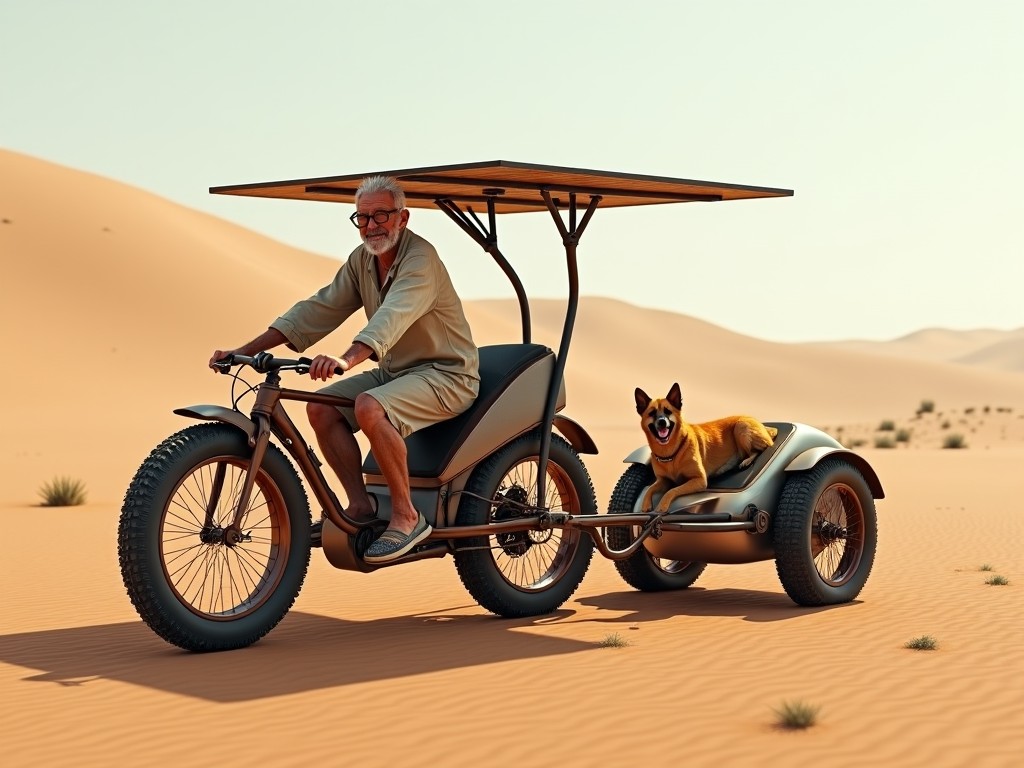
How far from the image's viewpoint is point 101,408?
4666 cm

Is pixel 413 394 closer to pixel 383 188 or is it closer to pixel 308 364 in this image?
pixel 308 364

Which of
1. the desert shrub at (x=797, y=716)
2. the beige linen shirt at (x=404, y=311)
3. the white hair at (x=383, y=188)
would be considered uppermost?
the white hair at (x=383, y=188)

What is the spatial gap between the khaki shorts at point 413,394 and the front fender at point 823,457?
259cm

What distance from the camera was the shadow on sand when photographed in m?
7.61

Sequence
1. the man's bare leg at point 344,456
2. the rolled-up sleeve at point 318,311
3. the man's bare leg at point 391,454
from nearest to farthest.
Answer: the man's bare leg at point 391,454 < the man's bare leg at point 344,456 < the rolled-up sleeve at point 318,311

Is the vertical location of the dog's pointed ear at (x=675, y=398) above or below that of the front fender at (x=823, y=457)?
above

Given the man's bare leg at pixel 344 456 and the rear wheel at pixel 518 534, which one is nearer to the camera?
the man's bare leg at pixel 344 456

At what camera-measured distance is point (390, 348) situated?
899 cm

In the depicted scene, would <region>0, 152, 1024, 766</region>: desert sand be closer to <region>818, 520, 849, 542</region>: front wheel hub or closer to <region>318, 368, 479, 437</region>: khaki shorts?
<region>818, 520, 849, 542</region>: front wheel hub

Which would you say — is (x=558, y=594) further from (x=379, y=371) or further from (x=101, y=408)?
(x=101, y=408)

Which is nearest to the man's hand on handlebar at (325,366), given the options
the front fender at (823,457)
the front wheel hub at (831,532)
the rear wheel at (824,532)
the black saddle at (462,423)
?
the black saddle at (462,423)

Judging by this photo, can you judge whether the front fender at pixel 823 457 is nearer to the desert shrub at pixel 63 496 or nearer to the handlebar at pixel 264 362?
the handlebar at pixel 264 362

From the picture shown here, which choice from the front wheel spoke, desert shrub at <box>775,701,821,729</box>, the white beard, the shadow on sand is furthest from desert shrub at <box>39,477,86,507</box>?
desert shrub at <box>775,701,821,729</box>

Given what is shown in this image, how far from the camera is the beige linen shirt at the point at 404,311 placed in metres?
8.76
